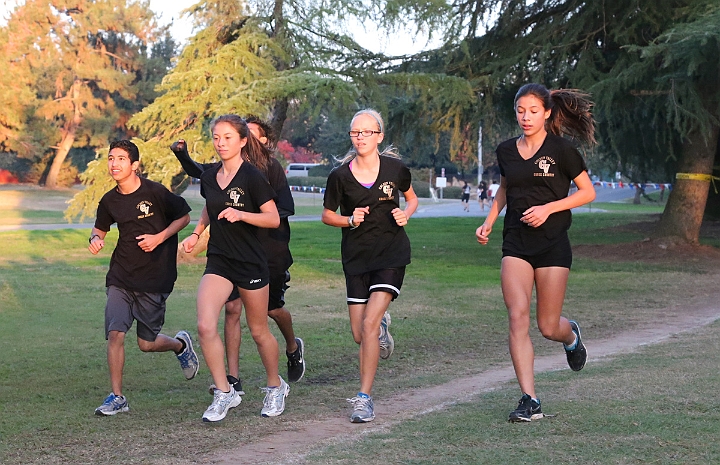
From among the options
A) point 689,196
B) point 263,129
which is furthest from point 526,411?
point 689,196

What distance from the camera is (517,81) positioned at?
71.5 ft

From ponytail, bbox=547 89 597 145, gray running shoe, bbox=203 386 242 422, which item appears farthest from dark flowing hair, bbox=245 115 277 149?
ponytail, bbox=547 89 597 145

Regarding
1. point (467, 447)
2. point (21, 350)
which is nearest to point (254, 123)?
point (467, 447)

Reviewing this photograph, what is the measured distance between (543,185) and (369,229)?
1.21 metres

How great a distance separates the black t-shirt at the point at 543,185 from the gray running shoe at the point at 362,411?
55.8 inches

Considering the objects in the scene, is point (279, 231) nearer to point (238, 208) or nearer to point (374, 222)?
point (238, 208)

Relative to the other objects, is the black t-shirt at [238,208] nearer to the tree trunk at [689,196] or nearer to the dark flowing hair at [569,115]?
the dark flowing hair at [569,115]

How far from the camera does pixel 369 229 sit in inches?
257

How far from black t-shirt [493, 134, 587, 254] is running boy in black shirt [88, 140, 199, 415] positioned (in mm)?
2348

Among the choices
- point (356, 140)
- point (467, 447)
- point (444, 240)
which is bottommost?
point (444, 240)

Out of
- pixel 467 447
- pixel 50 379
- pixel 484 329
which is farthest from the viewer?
pixel 484 329

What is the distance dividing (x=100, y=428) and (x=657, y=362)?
492 cm

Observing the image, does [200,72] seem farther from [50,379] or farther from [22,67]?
[22,67]

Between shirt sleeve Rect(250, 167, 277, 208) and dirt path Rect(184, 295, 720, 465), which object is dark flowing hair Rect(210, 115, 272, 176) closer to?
shirt sleeve Rect(250, 167, 277, 208)
